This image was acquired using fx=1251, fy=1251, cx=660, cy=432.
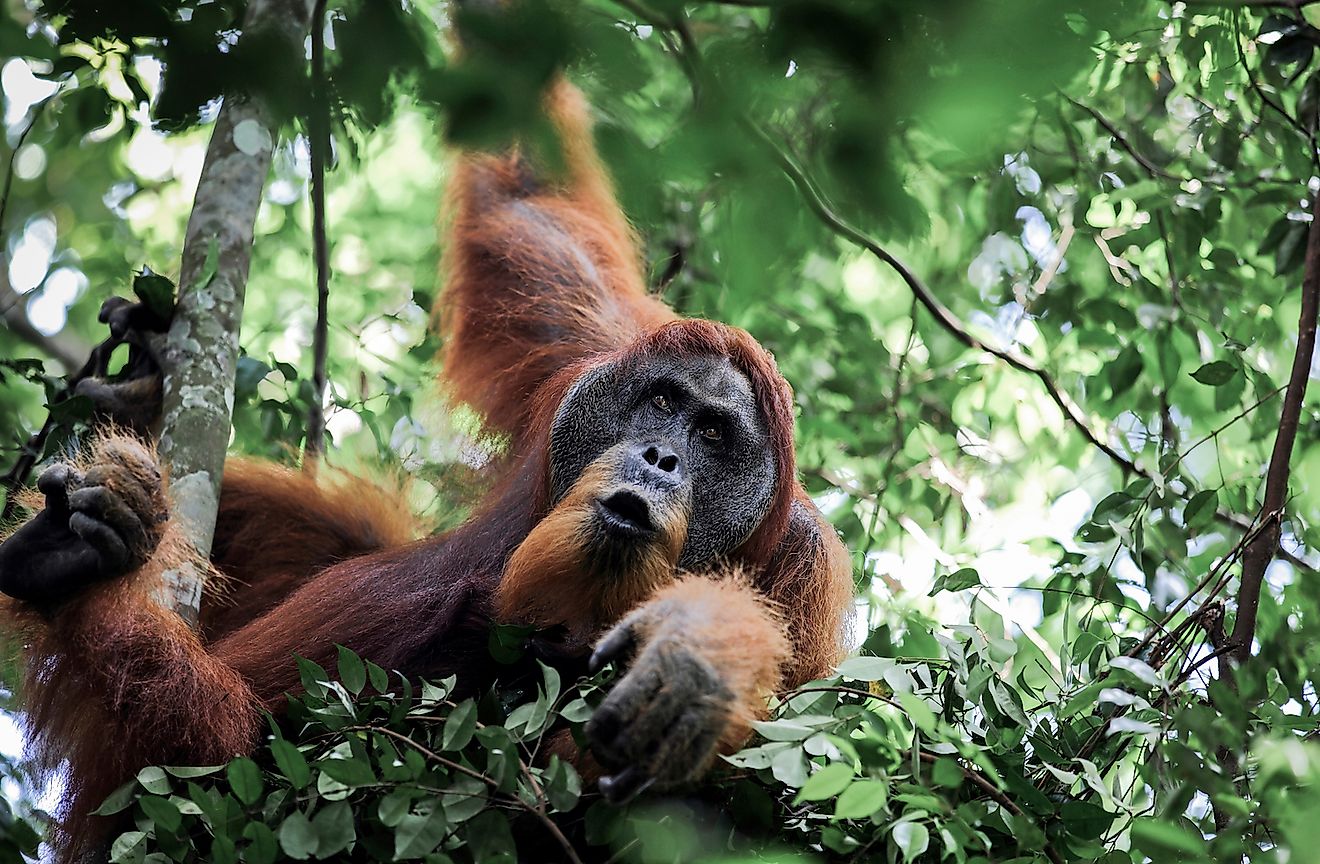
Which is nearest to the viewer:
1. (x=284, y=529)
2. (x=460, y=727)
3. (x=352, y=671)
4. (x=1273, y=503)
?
(x=460, y=727)

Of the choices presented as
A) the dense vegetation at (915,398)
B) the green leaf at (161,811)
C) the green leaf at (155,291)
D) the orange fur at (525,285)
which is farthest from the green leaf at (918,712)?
the green leaf at (155,291)

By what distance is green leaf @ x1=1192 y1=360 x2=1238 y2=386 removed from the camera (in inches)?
140

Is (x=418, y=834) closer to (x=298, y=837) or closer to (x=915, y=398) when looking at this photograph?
(x=298, y=837)

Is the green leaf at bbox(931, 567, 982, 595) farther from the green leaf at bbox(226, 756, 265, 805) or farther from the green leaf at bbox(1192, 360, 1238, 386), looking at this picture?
the green leaf at bbox(226, 756, 265, 805)

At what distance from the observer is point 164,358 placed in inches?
132

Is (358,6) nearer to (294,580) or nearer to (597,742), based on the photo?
(597,742)

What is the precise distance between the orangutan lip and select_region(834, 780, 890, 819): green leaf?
3.99 feet

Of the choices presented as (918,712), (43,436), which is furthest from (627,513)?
(43,436)

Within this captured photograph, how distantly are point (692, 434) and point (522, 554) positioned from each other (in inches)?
23.7

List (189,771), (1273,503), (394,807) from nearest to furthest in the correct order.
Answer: (394,807) → (189,771) → (1273,503)

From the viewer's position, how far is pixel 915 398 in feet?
17.2

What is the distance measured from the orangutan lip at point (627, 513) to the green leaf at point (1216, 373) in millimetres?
1629

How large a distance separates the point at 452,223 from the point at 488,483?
119 cm

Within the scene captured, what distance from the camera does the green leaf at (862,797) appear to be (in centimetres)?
212
